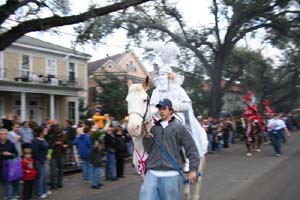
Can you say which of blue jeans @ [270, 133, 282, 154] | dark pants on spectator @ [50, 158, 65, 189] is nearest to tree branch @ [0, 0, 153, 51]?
dark pants on spectator @ [50, 158, 65, 189]

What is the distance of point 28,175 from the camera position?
30.8 feet

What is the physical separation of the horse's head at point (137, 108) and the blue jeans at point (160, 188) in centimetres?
62

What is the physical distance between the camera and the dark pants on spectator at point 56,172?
35.9ft

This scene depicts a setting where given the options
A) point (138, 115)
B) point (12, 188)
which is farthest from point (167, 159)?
point (12, 188)

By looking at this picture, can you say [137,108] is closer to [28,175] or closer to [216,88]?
[28,175]

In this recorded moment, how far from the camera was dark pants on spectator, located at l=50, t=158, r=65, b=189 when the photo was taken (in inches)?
431

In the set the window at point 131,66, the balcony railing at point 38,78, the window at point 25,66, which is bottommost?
the balcony railing at point 38,78

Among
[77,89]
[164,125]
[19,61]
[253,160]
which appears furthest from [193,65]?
[164,125]

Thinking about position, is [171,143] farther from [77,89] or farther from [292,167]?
[77,89]

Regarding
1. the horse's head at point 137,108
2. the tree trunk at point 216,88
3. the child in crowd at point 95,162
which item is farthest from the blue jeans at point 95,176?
the tree trunk at point 216,88

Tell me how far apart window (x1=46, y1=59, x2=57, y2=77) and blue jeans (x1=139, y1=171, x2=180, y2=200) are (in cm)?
3017

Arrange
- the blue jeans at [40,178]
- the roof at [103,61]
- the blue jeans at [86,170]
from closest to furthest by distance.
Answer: the blue jeans at [40,178] < the blue jeans at [86,170] < the roof at [103,61]

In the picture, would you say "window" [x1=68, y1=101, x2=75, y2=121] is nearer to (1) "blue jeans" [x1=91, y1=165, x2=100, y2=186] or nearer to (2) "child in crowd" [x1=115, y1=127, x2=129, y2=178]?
(2) "child in crowd" [x1=115, y1=127, x2=129, y2=178]

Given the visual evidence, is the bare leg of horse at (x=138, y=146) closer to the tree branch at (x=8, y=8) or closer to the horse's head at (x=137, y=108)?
the horse's head at (x=137, y=108)
